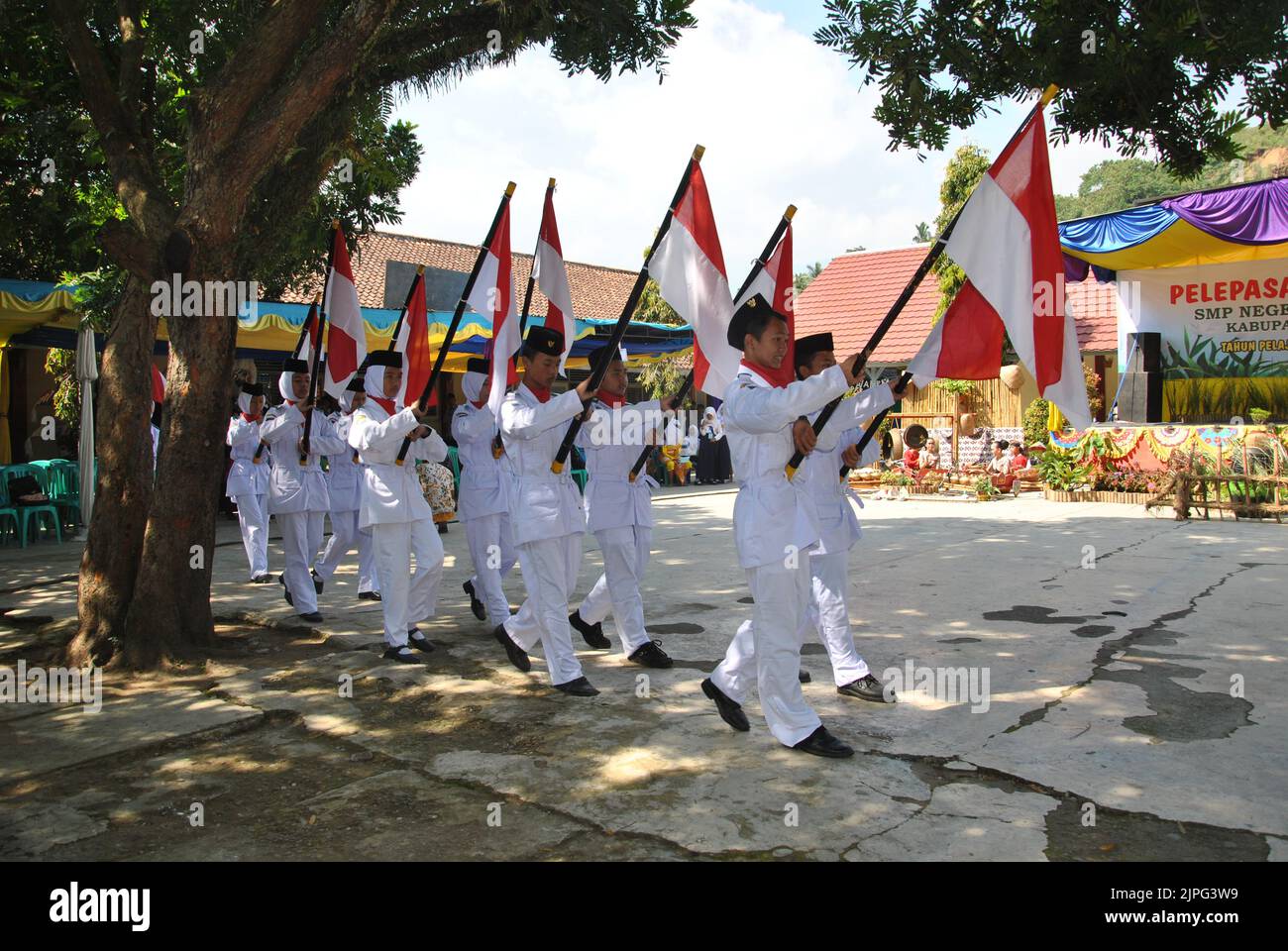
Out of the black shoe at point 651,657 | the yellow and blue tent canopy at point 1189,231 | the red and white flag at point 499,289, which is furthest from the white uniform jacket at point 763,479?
the yellow and blue tent canopy at point 1189,231

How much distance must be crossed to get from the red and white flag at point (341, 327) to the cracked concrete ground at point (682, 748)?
1891 millimetres

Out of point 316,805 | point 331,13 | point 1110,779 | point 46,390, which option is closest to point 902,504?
point 331,13

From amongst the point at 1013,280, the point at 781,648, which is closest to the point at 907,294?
the point at 1013,280

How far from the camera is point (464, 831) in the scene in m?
3.57

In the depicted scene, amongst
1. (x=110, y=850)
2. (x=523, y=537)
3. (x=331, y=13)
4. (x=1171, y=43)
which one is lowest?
(x=110, y=850)

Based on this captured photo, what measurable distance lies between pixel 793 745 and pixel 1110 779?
1.27 m

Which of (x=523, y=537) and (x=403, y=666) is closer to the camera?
(x=523, y=537)

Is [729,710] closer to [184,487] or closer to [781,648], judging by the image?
[781,648]

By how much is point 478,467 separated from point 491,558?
Result: 2.32 ft

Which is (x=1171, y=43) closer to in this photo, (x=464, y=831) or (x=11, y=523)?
(x=464, y=831)

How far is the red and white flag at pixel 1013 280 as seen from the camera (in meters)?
4.77

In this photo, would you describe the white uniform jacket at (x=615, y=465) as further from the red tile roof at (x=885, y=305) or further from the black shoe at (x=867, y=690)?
the red tile roof at (x=885, y=305)

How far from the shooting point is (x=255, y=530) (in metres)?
9.38

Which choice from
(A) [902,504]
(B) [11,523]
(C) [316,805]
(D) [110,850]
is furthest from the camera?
(A) [902,504]
